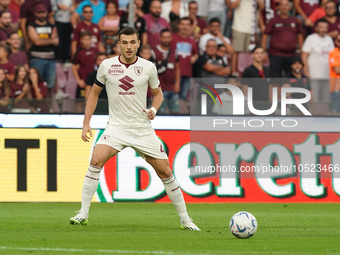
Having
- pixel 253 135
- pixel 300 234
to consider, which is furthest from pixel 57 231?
pixel 253 135

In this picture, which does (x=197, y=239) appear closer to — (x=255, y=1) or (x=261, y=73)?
(x=261, y=73)

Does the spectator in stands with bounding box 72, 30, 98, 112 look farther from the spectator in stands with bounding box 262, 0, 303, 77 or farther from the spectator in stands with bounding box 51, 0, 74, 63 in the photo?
the spectator in stands with bounding box 262, 0, 303, 77

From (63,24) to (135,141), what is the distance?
8.39 meters

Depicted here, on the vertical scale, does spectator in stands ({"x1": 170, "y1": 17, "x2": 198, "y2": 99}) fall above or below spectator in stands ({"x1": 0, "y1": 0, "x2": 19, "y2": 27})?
below

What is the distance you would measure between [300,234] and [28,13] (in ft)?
32.3

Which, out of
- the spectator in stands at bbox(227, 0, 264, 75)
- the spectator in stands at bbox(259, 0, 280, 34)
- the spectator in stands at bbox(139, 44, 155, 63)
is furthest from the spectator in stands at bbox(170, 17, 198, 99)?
the spectator in stands at bbox(259, 0, 280, 34)

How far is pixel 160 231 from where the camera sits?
7.86 meters

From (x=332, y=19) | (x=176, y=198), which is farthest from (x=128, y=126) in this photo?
(x=332, y=19)

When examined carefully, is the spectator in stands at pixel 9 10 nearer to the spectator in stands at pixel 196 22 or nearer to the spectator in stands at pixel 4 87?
the spectator in stands at pixel 4 87

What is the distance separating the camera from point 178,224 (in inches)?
350

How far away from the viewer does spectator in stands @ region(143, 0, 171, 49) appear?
1551 cm

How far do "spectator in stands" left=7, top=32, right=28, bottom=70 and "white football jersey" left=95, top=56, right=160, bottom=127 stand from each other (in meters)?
6.95

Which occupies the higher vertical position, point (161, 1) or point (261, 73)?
point (161, 1)

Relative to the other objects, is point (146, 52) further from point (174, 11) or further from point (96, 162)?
point (96, 162)
